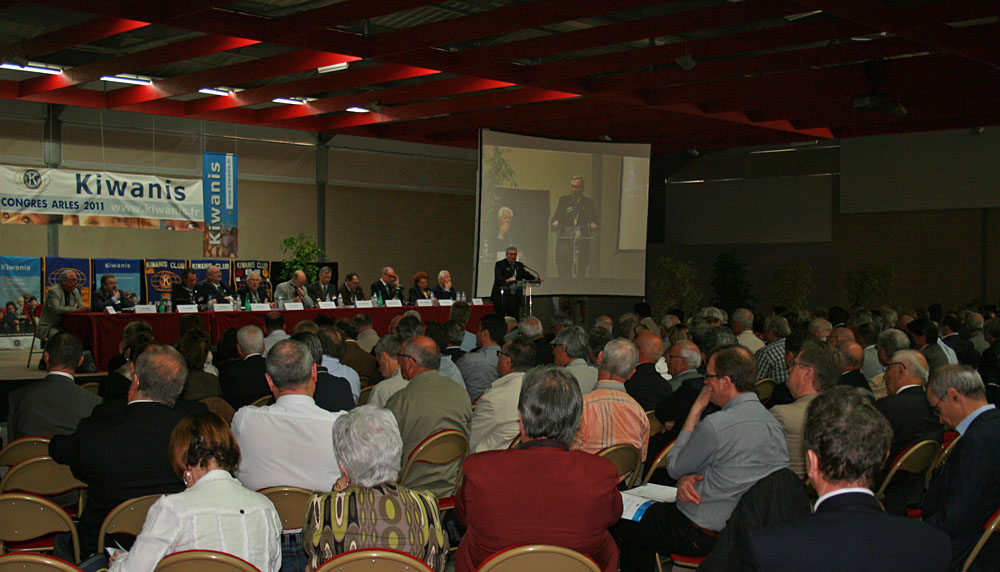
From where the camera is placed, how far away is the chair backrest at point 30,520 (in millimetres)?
2953

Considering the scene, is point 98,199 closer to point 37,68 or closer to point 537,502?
point 37,68

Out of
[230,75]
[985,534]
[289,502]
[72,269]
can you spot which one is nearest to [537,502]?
[289,502]

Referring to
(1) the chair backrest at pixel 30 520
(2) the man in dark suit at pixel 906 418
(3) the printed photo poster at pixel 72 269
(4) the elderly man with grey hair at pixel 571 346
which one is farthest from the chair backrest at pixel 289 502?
(3) the printed photo poster at pixel 72 269

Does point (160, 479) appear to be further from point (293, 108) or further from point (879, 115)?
point (879, 115)

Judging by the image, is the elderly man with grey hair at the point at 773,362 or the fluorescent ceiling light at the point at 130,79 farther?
the fluorescent ceiling light at the point at 130,79

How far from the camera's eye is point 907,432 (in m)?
4.15

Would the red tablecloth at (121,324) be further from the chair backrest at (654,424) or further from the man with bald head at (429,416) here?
the chair backrest at (654,424)

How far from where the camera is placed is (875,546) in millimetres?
1796

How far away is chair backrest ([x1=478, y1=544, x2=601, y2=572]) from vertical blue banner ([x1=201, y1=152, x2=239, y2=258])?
495 inches

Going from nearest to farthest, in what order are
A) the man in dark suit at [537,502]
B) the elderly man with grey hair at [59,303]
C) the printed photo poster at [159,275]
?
1. the man in dark suit at [537,502]
2. the elderly man with grey hair at [59,303]
3. the printed photo poster at [159,275]

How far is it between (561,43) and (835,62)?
301 cm

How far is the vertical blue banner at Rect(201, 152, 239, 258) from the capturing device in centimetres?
1375

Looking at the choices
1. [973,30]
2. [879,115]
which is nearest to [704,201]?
[879,115]

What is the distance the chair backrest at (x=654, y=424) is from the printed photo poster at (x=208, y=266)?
34.1 feet
